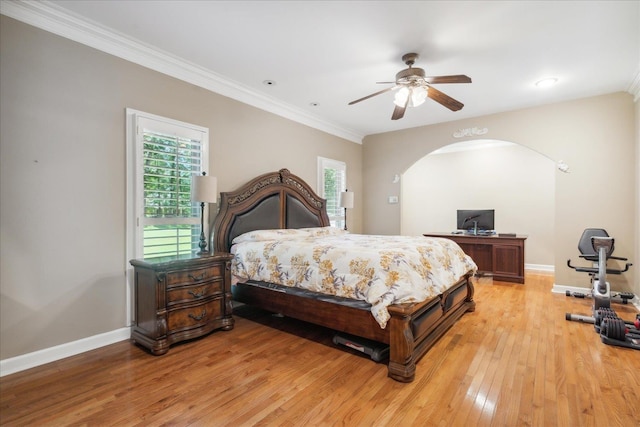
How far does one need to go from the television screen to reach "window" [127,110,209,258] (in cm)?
506

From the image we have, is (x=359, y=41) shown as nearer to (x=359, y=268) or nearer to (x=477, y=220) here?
(x=359, y=268)

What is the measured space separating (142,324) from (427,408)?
2436mm

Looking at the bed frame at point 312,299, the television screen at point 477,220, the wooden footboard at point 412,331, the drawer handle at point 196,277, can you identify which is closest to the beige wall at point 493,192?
the television screen at point 477,220

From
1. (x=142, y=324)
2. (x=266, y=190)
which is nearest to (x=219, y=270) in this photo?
(x=142, y=324)

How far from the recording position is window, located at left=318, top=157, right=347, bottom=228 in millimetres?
5492

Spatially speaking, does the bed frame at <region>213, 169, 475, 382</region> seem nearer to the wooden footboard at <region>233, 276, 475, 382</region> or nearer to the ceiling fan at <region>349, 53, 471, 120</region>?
the wooden footboard at <region>233, 276, 475, 382</region>

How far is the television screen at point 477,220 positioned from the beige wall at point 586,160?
1288 mm

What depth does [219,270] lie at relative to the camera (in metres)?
3.06

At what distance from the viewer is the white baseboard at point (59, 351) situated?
89.7 inches

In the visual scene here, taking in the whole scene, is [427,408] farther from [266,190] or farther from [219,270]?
[266,190]

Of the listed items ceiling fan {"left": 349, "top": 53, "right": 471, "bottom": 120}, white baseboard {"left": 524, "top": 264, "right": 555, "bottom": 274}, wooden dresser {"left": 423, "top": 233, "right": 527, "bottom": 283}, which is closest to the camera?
ceiling fan {"left": 349, "top": 53, "right": 471, "bottom": 120}

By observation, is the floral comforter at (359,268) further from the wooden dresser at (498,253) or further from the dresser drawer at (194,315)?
the wooden dresser at (498,253)

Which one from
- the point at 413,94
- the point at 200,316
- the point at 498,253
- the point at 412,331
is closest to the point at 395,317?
the point at 412,331

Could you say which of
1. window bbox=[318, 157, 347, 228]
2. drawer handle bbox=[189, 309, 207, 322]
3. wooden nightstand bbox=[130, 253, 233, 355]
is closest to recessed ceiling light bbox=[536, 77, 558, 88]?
window bbox=[318, 157, 347, 228]
